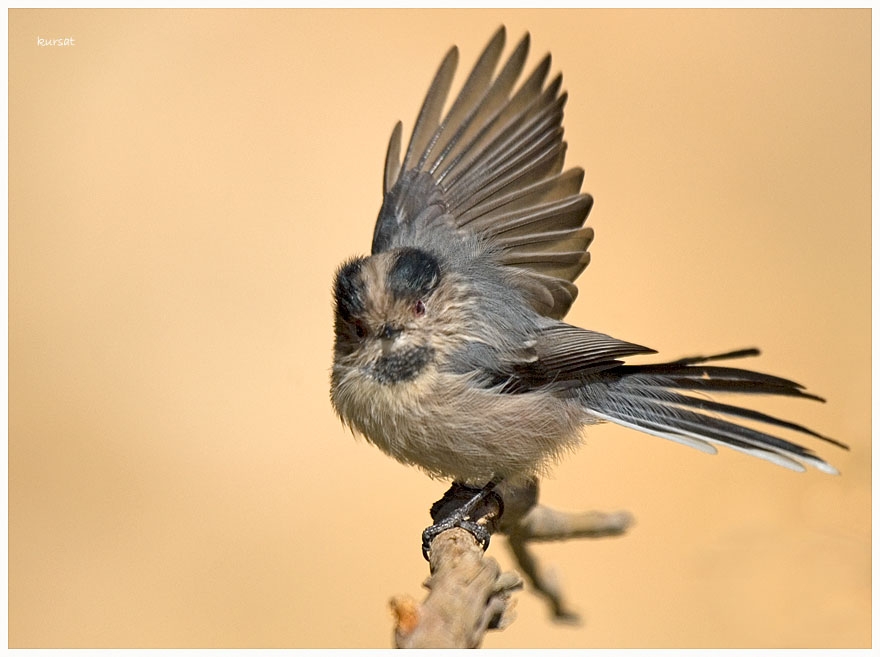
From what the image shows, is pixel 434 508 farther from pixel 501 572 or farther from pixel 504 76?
pixel 504 76

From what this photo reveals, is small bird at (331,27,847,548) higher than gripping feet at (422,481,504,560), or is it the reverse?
small bird at (331,27,847,548)

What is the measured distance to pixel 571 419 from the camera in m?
2.56

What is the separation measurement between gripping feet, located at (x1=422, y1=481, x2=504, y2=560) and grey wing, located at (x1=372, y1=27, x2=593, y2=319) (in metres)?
0.60

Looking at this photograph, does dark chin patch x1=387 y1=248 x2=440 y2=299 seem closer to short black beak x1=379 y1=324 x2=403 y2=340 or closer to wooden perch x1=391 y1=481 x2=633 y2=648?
short black beak x1=379 y1=324 x2=403 y2=340

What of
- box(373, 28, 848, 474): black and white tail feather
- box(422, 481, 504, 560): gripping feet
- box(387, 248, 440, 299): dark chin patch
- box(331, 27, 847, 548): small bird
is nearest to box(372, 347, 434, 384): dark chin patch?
box(331, 27, 847, 548): small bird

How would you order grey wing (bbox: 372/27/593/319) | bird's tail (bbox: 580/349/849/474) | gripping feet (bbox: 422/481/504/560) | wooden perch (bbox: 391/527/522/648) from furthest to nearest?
grey wing (bbox: 372/27/593/319)
gripping feet (bbox: 422/481/504/560)
bird's tail (bbox: 580/349/849/474)
wooden perch (bbox: 391/527/522/648)

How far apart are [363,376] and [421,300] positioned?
0.26 meters

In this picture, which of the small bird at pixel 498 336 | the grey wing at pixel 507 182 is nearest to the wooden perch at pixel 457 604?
the small bird at pixel 498 336

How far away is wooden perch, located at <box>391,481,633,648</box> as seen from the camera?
1.68 metres

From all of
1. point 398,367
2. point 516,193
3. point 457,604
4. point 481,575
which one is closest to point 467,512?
point 398,367

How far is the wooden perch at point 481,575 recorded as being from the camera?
1.68 m

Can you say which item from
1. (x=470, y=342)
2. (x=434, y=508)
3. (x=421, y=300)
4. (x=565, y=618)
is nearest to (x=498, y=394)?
(x=470, y=342)

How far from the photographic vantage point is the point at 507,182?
9.41 feet

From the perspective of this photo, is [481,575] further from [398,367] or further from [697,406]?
[697,406]
